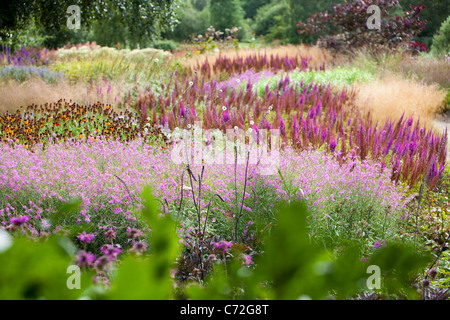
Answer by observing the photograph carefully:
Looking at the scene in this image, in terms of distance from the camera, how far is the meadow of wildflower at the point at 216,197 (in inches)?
14.8

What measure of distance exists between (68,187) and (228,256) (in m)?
1.27

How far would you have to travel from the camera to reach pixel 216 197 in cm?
306

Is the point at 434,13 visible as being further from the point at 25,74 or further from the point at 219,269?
the point at 219,269

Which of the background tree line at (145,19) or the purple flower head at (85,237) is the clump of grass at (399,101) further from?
the purple flower head at (85,237)

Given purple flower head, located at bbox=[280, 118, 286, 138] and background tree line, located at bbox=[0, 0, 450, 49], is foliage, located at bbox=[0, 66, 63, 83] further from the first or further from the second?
purple flower head, located at bbox=[280, 118, 286, 138]

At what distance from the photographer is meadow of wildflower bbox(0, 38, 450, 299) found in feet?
1.24

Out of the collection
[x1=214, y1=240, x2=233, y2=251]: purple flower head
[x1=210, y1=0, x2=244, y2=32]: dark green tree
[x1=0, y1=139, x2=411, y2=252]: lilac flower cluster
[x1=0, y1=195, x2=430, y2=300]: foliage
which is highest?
[x1=210, y1=0, x2=244, y2=32]: dark green tree

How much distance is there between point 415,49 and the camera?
13.1 metres

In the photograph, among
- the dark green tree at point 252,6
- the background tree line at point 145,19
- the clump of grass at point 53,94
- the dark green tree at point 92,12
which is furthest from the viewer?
the dark green tree at point 252,6

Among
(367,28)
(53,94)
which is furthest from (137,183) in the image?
(367,28)

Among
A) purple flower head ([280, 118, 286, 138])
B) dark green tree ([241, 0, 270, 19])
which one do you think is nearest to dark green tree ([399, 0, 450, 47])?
dark green tree ([241, 0, 270, 19])

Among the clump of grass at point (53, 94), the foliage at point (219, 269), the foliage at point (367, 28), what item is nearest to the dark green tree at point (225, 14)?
the foliage at point (367, 28)

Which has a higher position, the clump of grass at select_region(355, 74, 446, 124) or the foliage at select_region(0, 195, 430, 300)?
the foliage at select_region(0, 195, 430, 300)
